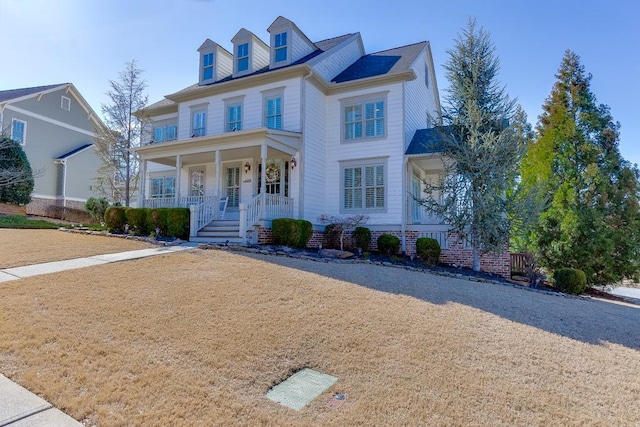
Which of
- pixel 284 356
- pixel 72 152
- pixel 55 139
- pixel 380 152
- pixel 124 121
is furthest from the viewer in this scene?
pixel 72 152

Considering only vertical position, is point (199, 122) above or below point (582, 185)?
above

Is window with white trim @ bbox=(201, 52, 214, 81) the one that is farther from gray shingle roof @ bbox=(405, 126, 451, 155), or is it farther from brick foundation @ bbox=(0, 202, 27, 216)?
brick foundation @ bbox=(0, 202, 27, 216)

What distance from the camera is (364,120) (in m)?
14.4

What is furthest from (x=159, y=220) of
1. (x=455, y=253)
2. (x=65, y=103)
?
(x=65, y=103)

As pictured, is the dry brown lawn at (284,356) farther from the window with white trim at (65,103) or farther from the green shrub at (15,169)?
the window with white trim at (65,103)

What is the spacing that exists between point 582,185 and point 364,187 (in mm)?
8834

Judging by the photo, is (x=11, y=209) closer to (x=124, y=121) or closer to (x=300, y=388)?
(x=124, y=121)

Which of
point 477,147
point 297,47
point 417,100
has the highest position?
point 297,47

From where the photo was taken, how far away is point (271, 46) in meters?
15.5

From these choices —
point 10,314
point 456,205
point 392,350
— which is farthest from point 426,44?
point 10,314

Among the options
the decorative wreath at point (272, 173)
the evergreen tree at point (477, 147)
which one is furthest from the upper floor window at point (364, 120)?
the decorative wreath at point (272, 173)

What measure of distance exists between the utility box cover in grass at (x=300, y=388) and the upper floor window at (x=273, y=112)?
11.5m

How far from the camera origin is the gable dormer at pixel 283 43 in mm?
15148

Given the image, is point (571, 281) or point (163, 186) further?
point (163, 186)
